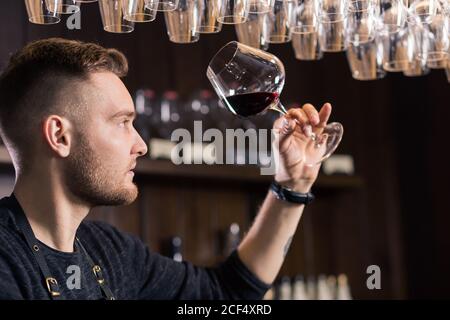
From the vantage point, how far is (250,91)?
170 centimetres

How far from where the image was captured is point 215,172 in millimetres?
3674

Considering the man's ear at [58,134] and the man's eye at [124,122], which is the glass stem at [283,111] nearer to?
the man's eye at [124,122]

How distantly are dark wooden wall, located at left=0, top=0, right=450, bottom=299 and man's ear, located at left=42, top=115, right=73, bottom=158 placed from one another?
2.02 meters

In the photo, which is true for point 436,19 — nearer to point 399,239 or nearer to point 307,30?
point 307,30

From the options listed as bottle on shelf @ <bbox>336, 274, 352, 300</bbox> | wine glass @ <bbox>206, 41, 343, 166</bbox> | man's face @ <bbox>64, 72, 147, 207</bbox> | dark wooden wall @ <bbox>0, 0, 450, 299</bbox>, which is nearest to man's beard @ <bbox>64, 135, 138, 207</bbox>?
man's face @ <bbox>64, 72, 147, 207</bbox>

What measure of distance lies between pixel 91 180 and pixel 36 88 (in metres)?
0.23

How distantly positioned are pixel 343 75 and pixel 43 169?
275 cm

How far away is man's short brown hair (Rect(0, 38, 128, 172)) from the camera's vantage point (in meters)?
1.82

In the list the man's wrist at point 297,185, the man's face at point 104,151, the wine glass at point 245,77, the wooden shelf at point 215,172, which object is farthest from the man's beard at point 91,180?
the wooden shelf at point 215,172

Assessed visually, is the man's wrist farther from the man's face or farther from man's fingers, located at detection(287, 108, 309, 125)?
the man's face
